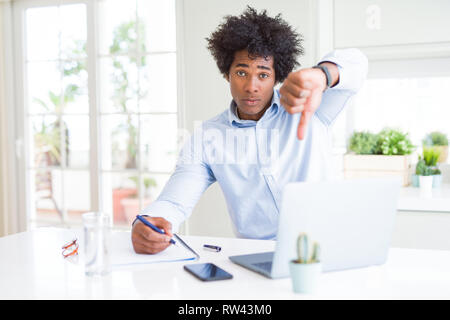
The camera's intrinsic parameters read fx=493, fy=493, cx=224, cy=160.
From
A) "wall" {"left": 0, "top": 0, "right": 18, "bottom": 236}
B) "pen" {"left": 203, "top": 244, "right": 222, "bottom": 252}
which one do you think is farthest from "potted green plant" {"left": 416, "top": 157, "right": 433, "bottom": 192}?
"wall" {"left": 0, "top": 0, "right": 18, "bottom": 236}

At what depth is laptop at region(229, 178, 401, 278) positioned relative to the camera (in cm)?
109

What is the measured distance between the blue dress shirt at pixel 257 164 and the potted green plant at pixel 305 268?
0.65 metres

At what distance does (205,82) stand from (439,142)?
1.60 metres

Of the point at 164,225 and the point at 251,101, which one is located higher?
the point at 251,101

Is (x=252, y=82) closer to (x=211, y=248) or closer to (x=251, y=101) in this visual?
(x=251, y=101)

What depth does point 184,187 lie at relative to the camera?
5.82 feet

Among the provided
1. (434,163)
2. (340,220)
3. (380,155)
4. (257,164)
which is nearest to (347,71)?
(257,164)

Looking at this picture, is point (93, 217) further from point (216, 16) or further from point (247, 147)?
point (216, 16)

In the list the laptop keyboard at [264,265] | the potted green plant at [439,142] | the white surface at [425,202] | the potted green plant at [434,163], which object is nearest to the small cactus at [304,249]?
the laptop keyboard at [264,265]

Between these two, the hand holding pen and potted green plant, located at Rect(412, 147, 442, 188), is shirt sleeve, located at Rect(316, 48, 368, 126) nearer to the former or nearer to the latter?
the hand holding pen

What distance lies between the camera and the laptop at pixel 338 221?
1090 millimetres

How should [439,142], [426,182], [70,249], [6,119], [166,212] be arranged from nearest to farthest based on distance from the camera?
[70,249] < [166,212] < [426,182] < [439,142] < [6,119]

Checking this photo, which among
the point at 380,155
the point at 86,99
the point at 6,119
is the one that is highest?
the point at 86,99

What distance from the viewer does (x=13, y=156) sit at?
406cm
